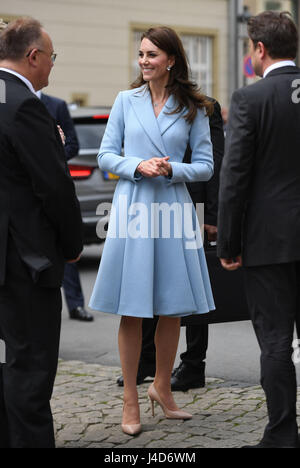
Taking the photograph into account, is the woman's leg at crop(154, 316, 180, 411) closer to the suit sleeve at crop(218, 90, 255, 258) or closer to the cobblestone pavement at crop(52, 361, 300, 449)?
the cobblestone pavement at crop(52, 361, 300, 449)

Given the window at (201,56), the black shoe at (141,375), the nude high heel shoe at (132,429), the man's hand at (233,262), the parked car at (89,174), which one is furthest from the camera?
the window at (201,56)

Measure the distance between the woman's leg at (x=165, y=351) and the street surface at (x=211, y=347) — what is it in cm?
99

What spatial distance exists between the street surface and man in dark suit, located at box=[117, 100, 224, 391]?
389mm

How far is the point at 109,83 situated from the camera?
74.5 feet

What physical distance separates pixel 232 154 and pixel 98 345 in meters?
3.40

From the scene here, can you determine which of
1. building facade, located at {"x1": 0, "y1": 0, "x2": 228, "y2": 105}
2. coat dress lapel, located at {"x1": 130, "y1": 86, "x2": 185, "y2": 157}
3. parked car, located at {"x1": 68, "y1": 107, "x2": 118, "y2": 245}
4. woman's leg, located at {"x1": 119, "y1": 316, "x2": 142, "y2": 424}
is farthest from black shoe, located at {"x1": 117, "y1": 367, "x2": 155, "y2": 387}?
building facade, located at {"x1": 0, "y1": 0, "x2": 228, "y2": 105}

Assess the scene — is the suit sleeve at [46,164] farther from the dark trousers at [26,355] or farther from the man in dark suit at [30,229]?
the dark trousers at [26,355]

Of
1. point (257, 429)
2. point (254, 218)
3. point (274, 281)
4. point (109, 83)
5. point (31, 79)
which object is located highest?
point (31, 79)

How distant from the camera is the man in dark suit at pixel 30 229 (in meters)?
3.44

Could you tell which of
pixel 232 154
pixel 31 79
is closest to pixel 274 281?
pixel 232 154

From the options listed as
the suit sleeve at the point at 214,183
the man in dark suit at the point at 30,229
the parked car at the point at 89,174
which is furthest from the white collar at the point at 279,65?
the parked car at the point at 89,174

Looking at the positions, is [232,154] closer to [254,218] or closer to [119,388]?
[254,218]

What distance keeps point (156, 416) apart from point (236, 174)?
1.62 metres

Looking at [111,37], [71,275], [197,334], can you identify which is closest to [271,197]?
[197,334]
